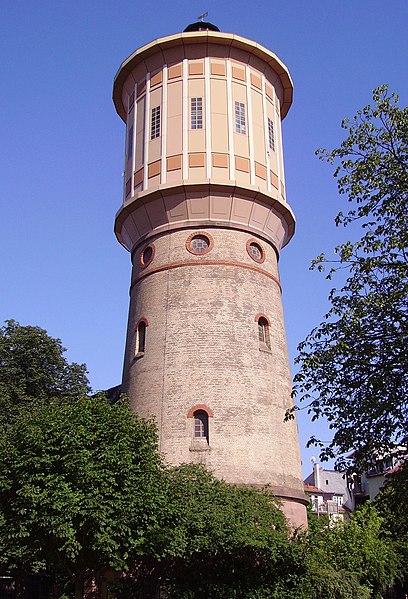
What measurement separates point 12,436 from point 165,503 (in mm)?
4441

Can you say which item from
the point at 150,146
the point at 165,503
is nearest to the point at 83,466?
the point at 165,503

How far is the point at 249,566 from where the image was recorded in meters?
17.1

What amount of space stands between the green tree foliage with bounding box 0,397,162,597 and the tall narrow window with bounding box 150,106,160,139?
1195 centimetres

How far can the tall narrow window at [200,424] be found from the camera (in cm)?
2008

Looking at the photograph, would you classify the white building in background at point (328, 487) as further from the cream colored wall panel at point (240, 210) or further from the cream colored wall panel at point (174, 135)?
the cream colored wall panel at point (174, 135)

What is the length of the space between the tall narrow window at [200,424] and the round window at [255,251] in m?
6.17

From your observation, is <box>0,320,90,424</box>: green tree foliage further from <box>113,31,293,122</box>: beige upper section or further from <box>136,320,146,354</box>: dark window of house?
<box>113,31,293,122</box>: beige upper section

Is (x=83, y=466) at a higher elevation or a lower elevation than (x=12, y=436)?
lower

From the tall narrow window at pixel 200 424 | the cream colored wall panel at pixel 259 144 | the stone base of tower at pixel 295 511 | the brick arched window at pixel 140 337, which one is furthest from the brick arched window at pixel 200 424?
the cream colored wall panel at pixel 259 144

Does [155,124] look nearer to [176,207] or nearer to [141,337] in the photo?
[176,207]

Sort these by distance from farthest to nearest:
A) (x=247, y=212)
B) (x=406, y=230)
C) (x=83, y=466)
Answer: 1. (x=247, y=212)
2. (x=83, y=466)
3. (x=406, y=230)

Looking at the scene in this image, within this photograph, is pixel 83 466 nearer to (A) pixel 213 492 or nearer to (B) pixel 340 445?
(A) pixel 213 492

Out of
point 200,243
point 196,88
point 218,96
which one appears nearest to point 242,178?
point 200,243

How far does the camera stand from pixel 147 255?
23.8 meters
